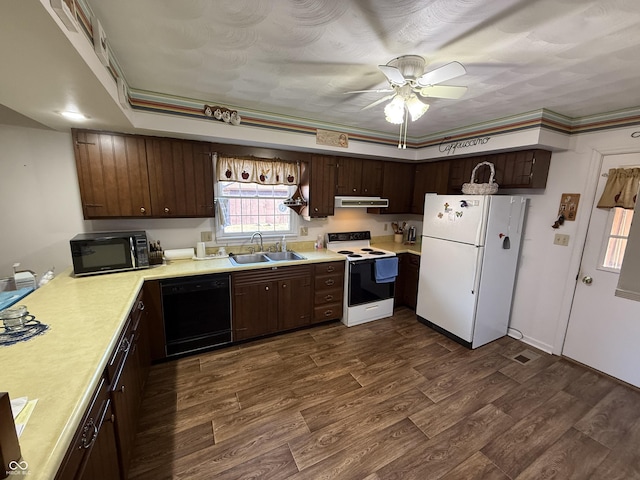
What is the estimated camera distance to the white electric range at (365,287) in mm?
3305

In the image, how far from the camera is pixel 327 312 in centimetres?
329

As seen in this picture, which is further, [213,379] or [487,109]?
[487,109]

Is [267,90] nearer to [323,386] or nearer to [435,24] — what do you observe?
[435,24]

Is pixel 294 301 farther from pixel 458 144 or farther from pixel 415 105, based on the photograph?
pixel 458 144

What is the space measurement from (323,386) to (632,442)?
2.21 metres

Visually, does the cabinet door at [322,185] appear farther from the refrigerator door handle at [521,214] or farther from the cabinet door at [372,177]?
the refrigerator door handle at [521,214]

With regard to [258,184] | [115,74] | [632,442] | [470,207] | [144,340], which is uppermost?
[115,74]

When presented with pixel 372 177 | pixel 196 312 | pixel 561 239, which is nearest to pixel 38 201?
pixel 196 312

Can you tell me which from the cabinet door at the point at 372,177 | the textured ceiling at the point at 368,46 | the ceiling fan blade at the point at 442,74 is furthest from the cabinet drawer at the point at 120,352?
the cabinet door at the point at 372,177

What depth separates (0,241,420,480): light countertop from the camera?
0.81 m

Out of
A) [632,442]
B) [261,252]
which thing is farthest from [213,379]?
[632,442]

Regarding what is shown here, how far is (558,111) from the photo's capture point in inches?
98.1

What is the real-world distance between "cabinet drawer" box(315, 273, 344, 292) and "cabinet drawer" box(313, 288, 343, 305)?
4 cm

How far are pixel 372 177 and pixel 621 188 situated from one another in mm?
2425
